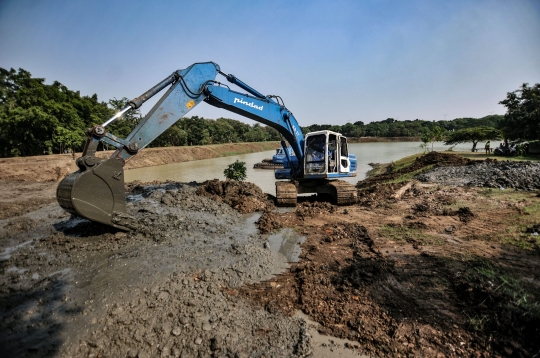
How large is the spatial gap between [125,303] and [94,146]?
308 cm

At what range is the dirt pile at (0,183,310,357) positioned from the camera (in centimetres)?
261

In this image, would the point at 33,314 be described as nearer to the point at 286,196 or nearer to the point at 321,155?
the point at 286,196

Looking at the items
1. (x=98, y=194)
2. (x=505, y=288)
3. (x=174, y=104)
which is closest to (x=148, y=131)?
(x=174, y=104)

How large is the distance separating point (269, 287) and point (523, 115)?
89.3ft

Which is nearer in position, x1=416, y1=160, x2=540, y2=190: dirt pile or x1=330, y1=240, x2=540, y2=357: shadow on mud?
x1=330, y1=240, x2=540, y2=357: shadow on mud

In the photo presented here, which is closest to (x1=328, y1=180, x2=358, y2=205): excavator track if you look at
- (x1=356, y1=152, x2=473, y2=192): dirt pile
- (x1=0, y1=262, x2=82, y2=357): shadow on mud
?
(x1=356, y1=152, x2=473, y2=192): dirt pile

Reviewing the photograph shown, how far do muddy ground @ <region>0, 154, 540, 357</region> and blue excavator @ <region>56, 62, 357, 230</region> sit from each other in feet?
3.20

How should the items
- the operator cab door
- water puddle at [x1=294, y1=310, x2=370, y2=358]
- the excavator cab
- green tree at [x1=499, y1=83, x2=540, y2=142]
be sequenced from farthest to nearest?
green tree at [x1=499, y1=83, x2=540, y2=142] → the operator cab door → the excavator cab → water puddle at [x1=294, y1=310, x2=370, y2=358]

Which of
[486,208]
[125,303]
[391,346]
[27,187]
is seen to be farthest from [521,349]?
[27,187]

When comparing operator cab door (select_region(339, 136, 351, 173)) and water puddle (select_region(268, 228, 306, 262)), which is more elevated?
operator cab door (select_region(339, 136, 351, 173))

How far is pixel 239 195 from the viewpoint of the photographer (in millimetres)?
9195

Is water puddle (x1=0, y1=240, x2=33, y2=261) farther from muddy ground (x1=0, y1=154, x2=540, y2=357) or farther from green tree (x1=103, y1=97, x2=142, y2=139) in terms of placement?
green tree (x1=103, y1=97, x2=142, y2=139)

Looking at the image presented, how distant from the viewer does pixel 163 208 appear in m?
7.55

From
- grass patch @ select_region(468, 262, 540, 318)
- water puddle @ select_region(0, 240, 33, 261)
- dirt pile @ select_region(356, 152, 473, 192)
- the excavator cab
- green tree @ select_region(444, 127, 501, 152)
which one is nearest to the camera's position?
grass patch @ select_region(468, 262, 540, 318)
